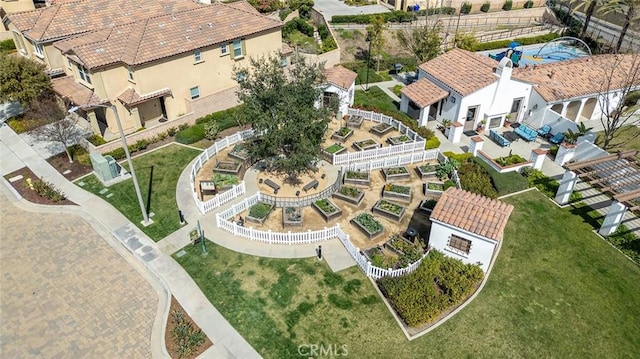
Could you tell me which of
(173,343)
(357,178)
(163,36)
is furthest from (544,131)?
(173,343)

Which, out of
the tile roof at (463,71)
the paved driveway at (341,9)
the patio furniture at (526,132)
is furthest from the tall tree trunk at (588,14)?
the patio furniture at (526,132)

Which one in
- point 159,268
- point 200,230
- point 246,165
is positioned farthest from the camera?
point 246,165

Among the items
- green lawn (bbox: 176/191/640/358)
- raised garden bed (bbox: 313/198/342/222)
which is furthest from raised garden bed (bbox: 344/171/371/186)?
green lawn (bbox: 176/191/640/358)

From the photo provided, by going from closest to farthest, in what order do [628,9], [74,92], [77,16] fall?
[74,92] → [77,16] → [628,9]

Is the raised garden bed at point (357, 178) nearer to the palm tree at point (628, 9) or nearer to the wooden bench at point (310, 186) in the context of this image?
the wooden bench at point (310, 186)

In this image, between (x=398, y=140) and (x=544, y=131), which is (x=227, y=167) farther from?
(x=544, y=131)

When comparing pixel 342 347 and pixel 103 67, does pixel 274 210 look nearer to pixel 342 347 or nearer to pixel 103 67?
pixel 342 347

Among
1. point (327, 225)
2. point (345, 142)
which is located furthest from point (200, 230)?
point (345, 142)
